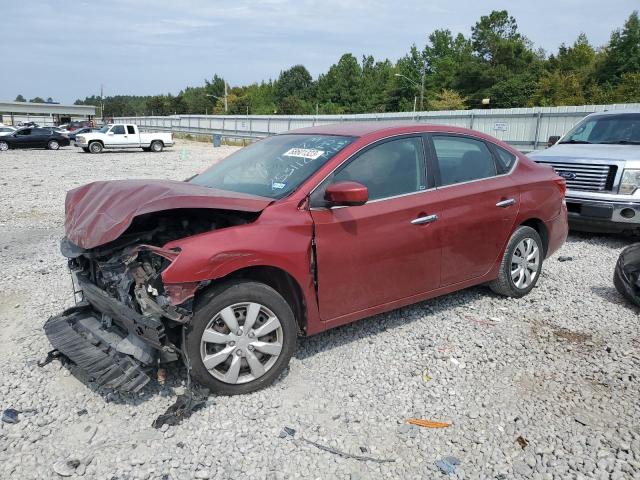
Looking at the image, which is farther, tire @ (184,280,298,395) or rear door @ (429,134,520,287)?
rear door @ (429,134,520,287)

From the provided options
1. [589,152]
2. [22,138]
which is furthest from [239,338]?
[22,138]

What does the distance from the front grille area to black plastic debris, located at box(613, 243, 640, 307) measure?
221 centimetres

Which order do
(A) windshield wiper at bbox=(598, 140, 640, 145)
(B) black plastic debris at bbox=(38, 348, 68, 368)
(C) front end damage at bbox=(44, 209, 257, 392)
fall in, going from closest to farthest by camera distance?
(C) front end damage at bbox=(44, 209, 257, 392) → (B) black plastic debris at bbox=(38, 348, 68, 368) → (A) windshield wiper at bbox=(598, 140, 640, 145)

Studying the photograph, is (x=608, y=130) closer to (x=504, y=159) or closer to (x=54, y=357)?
(x=504, y=159)

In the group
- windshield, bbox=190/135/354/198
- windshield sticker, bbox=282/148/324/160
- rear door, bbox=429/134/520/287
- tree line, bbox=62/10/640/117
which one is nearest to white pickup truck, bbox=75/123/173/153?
windshield, bbox=190/135/354/198

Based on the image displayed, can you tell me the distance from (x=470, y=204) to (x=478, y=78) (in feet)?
210

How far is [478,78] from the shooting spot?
62.9 metres

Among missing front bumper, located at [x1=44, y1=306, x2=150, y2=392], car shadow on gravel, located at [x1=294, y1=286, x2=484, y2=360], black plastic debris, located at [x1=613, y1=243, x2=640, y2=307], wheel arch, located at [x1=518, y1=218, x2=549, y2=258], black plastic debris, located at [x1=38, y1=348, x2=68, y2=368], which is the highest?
wheel arch, located at [x1=518, y1=218, x2=549, y2=258]

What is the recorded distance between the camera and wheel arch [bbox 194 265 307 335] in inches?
137

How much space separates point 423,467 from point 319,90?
321ft

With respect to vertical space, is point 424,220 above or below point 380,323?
above

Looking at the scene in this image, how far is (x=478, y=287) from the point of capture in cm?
561

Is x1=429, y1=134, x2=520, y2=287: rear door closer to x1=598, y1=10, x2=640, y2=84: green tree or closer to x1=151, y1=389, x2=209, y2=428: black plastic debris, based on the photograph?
x1=151, y1=389, x2=209, y2=428: black plastic debris

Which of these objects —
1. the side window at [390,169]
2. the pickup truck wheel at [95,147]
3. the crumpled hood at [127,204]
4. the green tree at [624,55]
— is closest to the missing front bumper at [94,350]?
the crumpled hood at [127,204]
